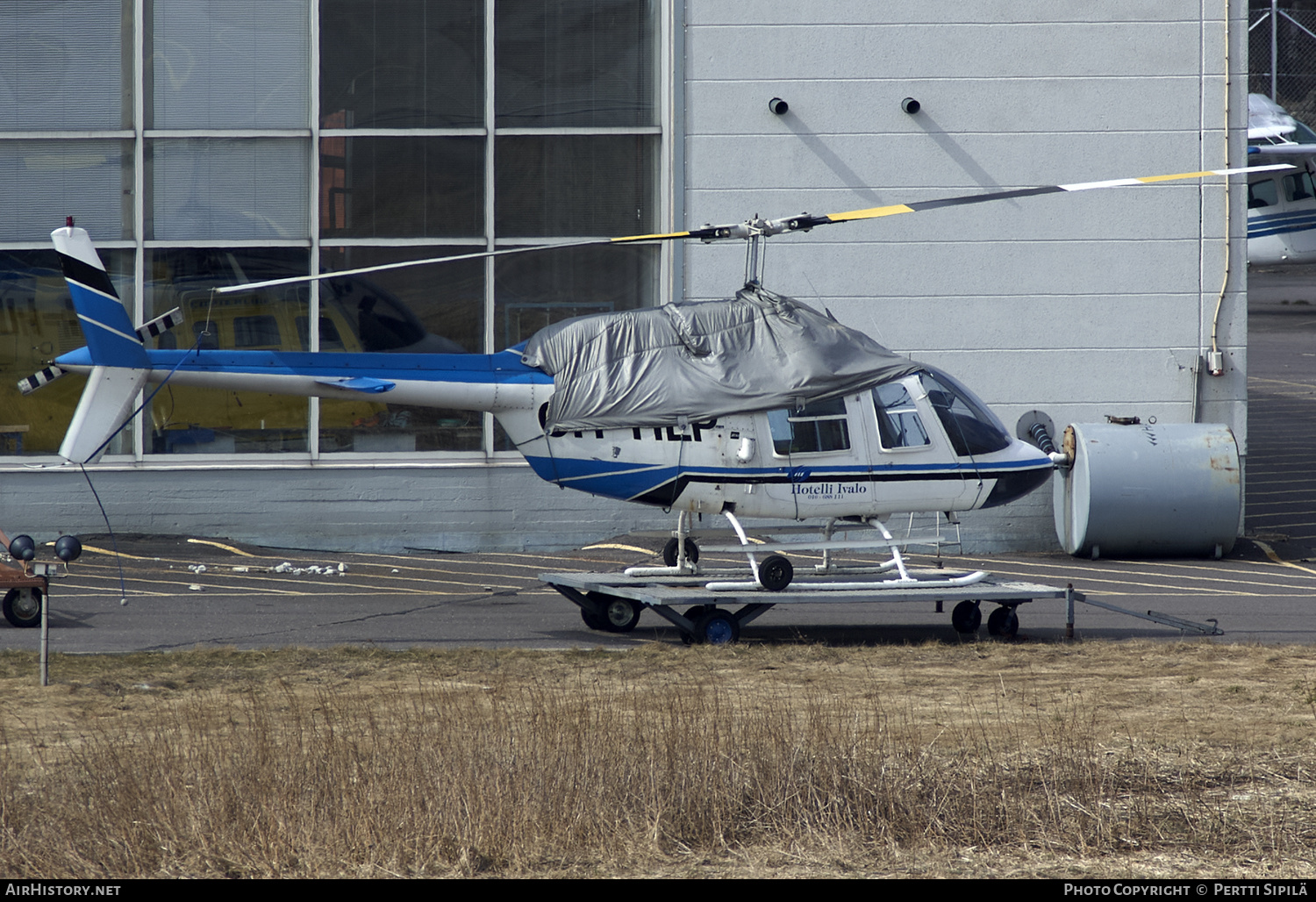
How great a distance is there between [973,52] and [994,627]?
987cm

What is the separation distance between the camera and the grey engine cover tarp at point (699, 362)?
12562mm

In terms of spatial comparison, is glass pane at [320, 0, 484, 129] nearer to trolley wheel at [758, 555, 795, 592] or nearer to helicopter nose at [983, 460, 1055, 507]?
helicopter nose at [983, 460, 1055, 507]

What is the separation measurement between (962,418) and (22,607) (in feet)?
28.4

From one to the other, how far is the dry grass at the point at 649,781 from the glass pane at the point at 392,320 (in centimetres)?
995

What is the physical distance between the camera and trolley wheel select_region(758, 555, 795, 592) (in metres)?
12.2

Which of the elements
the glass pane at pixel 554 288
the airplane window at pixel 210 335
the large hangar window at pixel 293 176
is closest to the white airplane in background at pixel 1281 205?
the large hangar window at pixel 293 176

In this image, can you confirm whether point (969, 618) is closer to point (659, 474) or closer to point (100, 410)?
point (659, 474)

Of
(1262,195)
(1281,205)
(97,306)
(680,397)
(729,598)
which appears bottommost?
(729,598)

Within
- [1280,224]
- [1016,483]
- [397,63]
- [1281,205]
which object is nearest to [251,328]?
[397,63]

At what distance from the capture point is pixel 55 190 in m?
19.6

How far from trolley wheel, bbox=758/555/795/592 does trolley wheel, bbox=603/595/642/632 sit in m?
1.44

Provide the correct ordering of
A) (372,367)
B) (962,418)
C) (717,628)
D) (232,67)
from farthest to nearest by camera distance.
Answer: (232,67) < (962,418) < (372,367) < (717,628)
